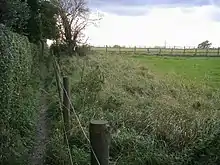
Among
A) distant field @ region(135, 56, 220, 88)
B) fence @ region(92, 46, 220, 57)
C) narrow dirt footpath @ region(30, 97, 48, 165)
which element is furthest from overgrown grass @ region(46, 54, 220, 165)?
fence @ region(92, 46, 220, 57)

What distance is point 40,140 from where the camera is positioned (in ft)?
27.5

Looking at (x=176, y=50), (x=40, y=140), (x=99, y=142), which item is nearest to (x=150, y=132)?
(x=40, y=140)

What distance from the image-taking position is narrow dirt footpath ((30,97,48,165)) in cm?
708

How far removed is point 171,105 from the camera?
32.2 feet

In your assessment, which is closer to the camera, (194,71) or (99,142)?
(99,142)

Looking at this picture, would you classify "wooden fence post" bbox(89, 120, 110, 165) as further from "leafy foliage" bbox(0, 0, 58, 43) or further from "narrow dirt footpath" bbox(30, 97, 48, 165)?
"leafy foliage" bbox(0, 0, 58, 43)

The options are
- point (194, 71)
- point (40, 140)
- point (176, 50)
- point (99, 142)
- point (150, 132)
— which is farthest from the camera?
point (176, 50)

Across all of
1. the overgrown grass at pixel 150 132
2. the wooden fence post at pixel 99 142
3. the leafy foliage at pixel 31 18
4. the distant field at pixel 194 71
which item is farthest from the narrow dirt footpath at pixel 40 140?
the distant field at pixel 194 71

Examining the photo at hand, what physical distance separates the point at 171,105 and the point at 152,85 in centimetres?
550

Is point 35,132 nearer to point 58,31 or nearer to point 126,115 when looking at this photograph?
point 126,115

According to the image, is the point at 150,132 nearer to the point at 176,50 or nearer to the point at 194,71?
the point at 194,71

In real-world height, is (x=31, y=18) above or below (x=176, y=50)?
above

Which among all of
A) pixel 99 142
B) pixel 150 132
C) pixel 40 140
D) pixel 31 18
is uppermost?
pixel 31 18

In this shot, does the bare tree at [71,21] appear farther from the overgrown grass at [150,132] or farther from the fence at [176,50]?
the overgrown grass at [150,132]
